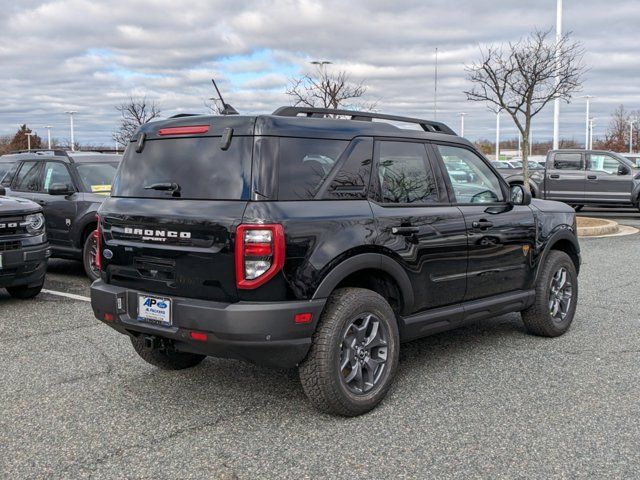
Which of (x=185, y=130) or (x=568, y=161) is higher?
(x=568, y=161)

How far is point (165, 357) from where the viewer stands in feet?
16.0

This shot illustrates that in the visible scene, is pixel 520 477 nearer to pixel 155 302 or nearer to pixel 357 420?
pixel 357 420

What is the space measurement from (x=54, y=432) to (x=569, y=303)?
4.43 meters

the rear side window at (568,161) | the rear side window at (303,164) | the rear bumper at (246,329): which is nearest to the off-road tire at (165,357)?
the rear bumper at (246,329)

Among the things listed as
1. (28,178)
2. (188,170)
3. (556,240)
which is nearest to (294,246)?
(188,170)

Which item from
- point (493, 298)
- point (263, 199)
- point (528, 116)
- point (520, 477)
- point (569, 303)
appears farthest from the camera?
point (528, 116)

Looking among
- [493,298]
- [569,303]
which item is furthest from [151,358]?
[569,303]

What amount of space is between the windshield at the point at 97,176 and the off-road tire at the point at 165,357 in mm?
4715

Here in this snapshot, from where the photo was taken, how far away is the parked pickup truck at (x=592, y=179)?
730 inches

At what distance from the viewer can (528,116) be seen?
1662cm

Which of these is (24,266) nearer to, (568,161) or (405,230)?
(405,230)

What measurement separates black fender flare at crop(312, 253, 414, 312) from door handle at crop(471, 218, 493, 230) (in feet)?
2.90

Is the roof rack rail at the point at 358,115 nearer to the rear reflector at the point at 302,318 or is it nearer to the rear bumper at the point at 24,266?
the rear reflector at the point at 302,318

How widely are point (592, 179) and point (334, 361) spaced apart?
54.9 feet
